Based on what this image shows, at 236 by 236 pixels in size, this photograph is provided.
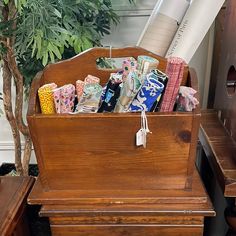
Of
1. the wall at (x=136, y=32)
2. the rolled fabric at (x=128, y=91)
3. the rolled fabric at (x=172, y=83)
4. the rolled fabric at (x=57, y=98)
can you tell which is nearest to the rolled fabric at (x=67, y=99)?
the rolled fabric at (x=57, y=98)

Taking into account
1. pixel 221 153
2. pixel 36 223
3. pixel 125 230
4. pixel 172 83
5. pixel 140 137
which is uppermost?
pixel 172 83

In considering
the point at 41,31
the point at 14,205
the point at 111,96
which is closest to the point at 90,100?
the point at 111,96

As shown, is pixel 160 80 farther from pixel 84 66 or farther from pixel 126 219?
pixel 126 219

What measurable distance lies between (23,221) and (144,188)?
0.43m

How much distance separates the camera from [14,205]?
2.72 ft

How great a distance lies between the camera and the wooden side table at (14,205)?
0.78 m

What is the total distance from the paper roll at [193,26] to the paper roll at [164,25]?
0.09 feet

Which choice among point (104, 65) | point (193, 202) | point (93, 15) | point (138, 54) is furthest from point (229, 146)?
point (93, 15)

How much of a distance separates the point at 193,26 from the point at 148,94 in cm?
43

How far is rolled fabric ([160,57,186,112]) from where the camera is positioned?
2.35ft

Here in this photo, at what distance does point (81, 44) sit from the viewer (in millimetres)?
948

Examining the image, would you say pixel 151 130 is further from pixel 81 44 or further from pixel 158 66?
pixel 81 44

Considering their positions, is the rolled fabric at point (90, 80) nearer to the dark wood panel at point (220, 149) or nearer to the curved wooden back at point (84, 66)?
the curved wooden back at point (84, 66)

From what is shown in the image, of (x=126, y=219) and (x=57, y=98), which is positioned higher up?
(x=57, y=98)
